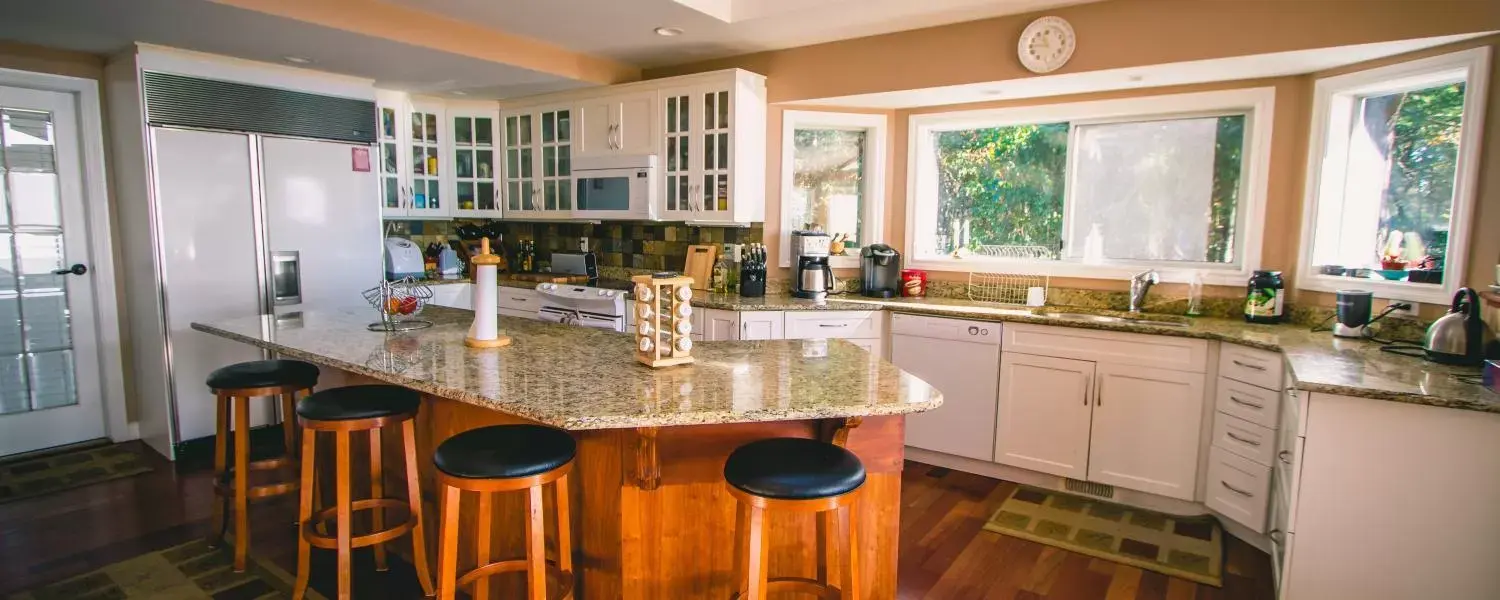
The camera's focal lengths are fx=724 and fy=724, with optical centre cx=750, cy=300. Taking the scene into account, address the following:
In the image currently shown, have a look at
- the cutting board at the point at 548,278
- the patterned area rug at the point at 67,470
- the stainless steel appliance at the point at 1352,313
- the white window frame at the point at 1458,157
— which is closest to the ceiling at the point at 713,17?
the white window frame at the point at 1458,157

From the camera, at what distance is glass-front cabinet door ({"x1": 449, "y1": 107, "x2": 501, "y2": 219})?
504cm

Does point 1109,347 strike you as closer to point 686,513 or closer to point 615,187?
point 686,513

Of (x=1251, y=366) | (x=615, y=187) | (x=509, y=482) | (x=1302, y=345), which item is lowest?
(x=509, y=482)

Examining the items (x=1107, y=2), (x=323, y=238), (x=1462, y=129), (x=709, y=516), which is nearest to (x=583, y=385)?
(x=709, y=516)

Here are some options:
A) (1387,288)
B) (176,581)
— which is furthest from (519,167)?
(1387,288)

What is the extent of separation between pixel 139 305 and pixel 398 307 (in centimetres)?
225

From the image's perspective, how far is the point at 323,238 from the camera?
13.5 feet

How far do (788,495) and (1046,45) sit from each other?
8.48ft

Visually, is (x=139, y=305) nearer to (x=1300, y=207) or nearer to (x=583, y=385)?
(x=583, y=385)

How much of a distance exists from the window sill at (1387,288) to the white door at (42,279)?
19.9 ft

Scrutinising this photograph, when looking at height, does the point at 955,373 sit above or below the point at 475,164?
Result: below

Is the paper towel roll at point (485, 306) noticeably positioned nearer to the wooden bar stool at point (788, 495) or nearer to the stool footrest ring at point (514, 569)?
the stool footrest ring at point (514, 569)

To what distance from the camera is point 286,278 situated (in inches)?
157

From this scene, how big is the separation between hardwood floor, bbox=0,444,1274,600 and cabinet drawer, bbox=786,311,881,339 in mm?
863
